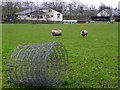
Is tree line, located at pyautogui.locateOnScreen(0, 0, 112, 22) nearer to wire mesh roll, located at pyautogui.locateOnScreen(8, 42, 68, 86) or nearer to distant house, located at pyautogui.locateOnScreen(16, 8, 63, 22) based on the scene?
distant house, located at pyautogui.locateOnScreen(16, 8, 63, 22)

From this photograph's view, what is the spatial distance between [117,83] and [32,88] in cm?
236

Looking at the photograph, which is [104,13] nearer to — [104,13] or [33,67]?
[104,13]

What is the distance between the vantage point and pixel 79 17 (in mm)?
122750

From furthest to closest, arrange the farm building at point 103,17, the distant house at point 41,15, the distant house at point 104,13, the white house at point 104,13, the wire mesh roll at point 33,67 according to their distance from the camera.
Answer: the white house at point 104,13, the distant house at point 104,13, the farm building at point 103,17, the distant house at point 41,15, the wire mesh roll at point 33,67

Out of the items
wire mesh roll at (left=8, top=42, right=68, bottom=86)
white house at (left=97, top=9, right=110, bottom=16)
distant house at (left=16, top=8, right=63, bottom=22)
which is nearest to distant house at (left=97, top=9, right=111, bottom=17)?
white house at (left=97, top=9, right=110, bottom=16)

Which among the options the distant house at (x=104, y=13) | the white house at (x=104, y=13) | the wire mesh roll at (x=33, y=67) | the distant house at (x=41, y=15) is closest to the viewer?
the wire mesh roll at (x=33, y=67)

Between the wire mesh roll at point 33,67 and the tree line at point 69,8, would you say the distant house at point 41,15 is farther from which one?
the wire mesh roll at point 33,67

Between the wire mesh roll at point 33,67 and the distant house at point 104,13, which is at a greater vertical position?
the distant house at point 104,13

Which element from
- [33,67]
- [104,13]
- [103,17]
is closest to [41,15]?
[103,17]

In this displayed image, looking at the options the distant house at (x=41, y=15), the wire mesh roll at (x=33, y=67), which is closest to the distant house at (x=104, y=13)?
Answer: the distant house at (x=41, y=15)

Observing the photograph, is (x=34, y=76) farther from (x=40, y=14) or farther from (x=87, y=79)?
(x=40, y=14)

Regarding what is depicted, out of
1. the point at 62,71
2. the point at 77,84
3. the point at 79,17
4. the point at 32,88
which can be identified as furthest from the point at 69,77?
the point at 79,17

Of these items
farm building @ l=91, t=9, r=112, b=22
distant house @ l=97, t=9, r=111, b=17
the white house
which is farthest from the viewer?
the white house

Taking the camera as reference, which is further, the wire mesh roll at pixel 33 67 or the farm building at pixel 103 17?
the farm building at pixel 103 17
